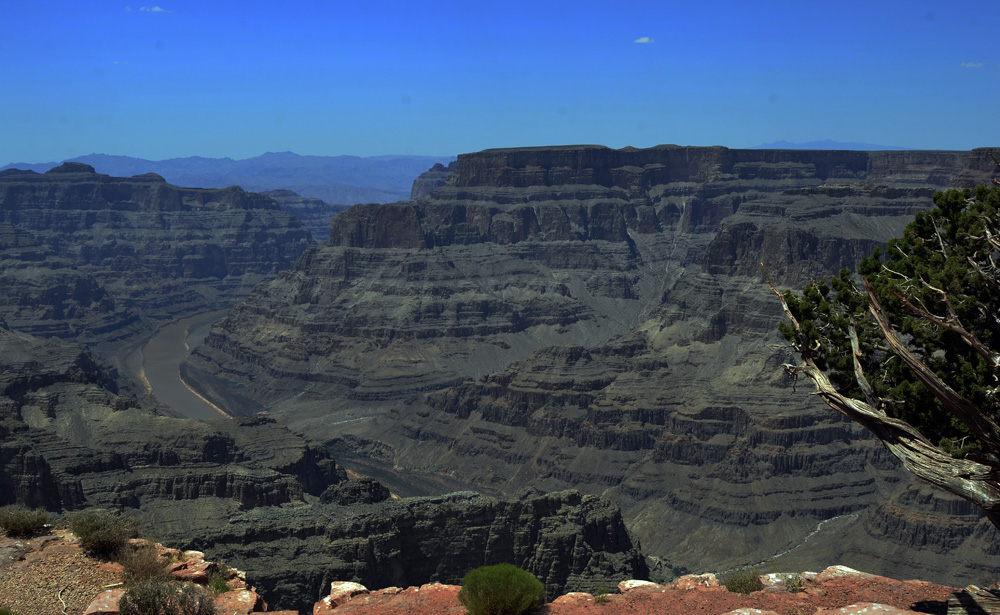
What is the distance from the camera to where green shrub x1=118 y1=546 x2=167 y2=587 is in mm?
38000

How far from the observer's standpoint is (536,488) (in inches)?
6284

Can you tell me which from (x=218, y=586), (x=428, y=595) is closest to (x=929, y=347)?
(x=428, y=595)

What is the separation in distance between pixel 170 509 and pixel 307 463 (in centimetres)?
2980

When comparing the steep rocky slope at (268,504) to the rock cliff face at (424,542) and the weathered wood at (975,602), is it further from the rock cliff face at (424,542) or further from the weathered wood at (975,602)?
the weathered wood at (975,602)

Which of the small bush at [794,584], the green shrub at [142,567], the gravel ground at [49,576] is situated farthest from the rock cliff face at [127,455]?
the small bush at [794,584]

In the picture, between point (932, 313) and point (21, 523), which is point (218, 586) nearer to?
point (21, 523)

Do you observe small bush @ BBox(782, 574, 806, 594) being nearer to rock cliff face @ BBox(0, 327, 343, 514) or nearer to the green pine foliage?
the green pine foliage

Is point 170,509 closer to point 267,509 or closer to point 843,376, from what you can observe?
point 267,509

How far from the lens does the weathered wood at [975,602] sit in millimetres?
36031

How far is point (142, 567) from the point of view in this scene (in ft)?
125

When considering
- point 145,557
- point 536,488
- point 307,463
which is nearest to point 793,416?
point 536,488

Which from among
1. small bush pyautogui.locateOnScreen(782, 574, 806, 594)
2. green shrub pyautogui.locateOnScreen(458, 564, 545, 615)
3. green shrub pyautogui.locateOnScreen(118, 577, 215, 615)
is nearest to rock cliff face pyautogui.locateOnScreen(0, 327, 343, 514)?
green shrub pyautogui.locateOnScreen(458, 564, 545, 615)

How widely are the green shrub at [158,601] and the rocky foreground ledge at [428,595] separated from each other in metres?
1.36

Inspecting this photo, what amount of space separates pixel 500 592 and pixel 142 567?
487 inches
